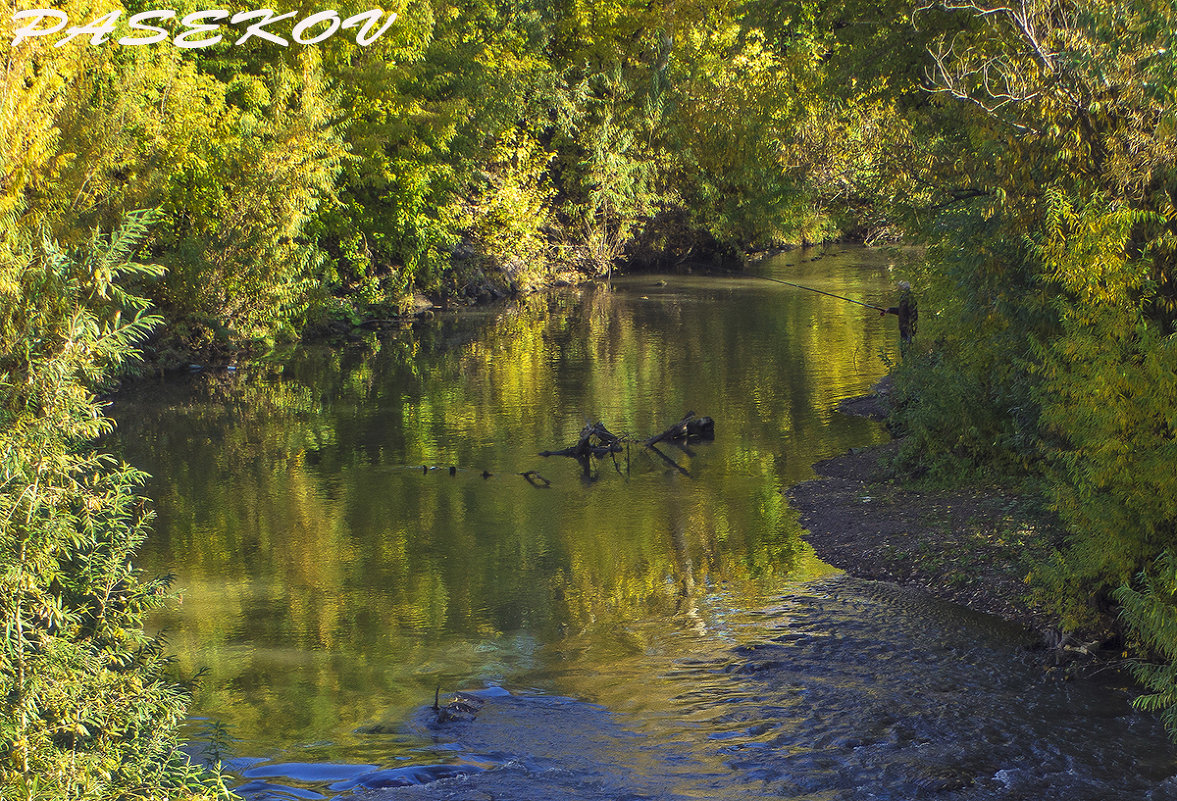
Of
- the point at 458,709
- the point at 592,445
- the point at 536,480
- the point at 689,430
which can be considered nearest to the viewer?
the point at 458,709

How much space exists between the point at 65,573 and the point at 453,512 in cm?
1084

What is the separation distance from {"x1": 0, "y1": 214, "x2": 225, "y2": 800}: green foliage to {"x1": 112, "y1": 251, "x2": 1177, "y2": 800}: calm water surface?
2987 millimetres

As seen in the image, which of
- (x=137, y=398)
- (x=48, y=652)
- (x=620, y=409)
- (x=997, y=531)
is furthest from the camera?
(x=137, y=398)

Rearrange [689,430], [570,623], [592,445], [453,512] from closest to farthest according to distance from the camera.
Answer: [570,623]
[453,512]
[592,445]
[689,430]

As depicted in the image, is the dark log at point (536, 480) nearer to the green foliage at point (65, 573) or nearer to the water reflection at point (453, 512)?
the water reflection at point (453, 512)

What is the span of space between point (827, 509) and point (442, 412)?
34.8 feet

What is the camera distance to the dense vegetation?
6.13 meters

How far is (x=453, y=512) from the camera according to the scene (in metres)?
17.1

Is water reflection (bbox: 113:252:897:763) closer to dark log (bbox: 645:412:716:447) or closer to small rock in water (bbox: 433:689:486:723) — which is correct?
dark log (bbox: 645:412:716:447)

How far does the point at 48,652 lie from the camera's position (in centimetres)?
575

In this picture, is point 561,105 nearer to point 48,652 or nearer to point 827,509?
point 827,509

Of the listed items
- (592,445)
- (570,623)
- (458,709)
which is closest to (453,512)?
(592,445)

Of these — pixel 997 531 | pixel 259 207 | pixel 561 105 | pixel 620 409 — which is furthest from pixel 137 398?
pixel 561 105

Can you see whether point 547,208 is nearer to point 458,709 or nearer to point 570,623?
point 570,623
